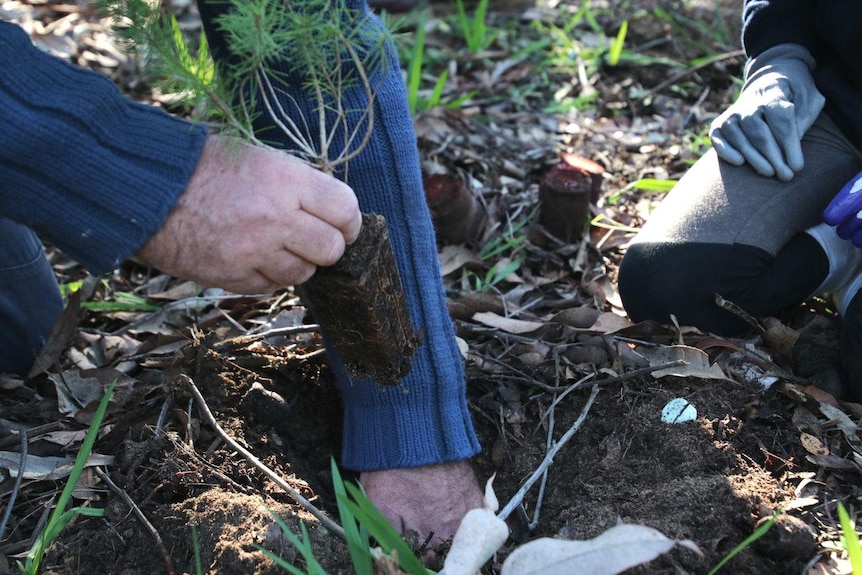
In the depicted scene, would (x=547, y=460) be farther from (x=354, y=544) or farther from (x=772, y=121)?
(x=772, y=121)

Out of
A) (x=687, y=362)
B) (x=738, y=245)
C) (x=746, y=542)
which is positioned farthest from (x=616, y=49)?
(x=746, y=542)

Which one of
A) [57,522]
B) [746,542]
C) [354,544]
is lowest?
[57,522]

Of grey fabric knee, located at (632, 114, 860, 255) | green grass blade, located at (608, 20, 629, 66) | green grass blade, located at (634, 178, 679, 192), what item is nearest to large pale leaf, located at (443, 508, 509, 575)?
grey fabric knee, located at (632, 114, 860, 255)

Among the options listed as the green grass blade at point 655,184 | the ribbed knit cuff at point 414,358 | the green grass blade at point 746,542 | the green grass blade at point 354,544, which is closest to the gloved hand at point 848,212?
the green grass blade at point 655,184

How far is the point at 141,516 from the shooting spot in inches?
50.8

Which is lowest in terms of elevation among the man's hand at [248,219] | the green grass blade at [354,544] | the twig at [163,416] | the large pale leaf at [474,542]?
the twig at [163,416]

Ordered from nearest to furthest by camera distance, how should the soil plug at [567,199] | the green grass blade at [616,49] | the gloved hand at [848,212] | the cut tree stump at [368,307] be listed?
1. the cut tree stump at [368,307]
2. the gloved hand at [848,212]
3. the soil plug at [567,199]
4. the green grass blade at [616,49]

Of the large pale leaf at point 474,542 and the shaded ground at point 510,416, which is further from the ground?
the large pale leaf at point 474,542

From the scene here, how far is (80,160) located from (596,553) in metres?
0.85

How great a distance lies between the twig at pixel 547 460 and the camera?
4.22 ft

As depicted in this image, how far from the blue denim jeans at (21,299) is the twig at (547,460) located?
1116mm

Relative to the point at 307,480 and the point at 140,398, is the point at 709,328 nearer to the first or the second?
the point at 307,480

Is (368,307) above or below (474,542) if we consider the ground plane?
above

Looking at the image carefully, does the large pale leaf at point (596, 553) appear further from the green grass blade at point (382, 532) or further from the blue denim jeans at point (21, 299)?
the blue denim jeans at point (21, 299)
